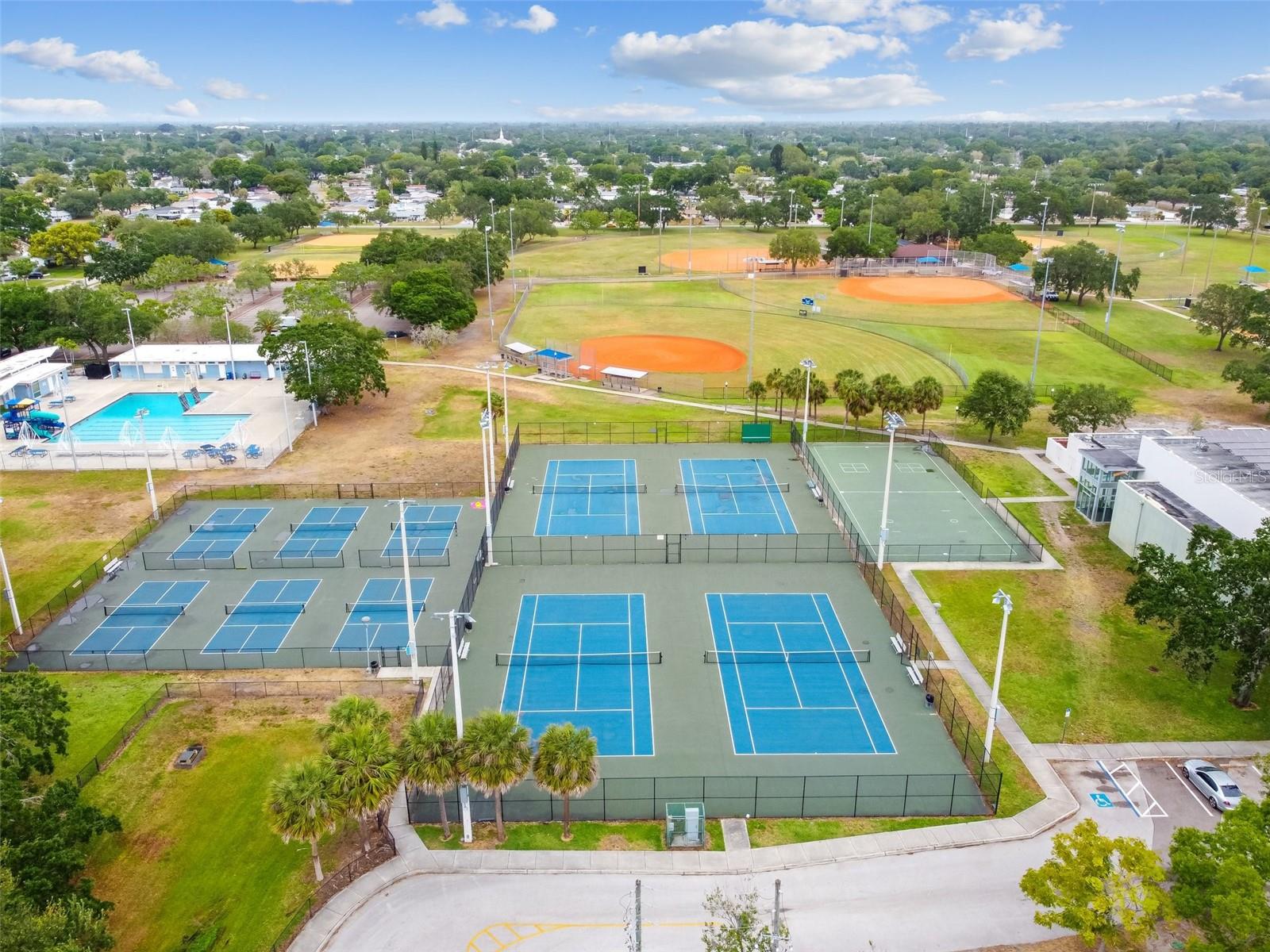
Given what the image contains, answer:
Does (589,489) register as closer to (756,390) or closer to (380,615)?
(380,615)

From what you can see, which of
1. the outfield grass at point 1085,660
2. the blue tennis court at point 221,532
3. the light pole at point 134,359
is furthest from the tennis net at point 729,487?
the light pole at point 134,359

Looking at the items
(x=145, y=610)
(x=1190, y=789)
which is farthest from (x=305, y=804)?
(x=1190, y=789)

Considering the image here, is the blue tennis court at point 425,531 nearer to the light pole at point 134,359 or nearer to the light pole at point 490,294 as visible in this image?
the light pole at point 134,359

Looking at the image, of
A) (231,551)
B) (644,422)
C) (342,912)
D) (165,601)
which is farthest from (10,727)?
(644,422)

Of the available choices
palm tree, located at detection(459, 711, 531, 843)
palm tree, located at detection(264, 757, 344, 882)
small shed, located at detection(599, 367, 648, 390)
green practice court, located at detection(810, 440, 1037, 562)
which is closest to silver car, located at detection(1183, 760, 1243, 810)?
green practice court, located at detection(810, 440, 1037, 562)

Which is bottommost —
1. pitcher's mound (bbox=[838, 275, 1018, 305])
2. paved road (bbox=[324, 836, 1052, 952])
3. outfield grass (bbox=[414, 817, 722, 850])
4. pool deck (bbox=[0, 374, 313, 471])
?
paved road (bbox=[324, 836, 1052, 952])

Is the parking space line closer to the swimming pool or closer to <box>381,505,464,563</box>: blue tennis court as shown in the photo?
<box>381,505,464,563</box>: blue tennis court

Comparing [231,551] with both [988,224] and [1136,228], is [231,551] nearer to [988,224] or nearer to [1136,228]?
[988,224]
